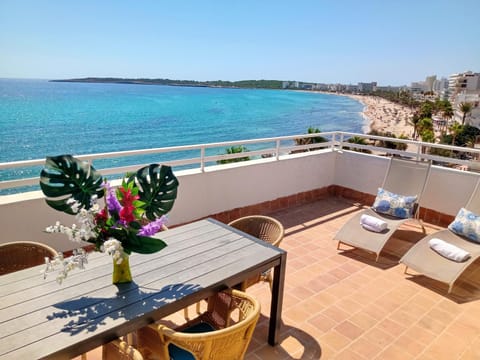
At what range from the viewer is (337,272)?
11.9 feet

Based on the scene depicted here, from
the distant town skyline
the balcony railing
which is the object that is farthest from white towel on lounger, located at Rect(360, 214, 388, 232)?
the distant town skyline

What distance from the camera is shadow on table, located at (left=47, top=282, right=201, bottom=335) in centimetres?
152

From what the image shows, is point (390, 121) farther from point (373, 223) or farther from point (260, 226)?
point (260, 226)

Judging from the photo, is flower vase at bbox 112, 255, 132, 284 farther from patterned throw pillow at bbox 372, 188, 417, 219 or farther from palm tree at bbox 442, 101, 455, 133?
palm tree at bbox 442, 101, 455, 133

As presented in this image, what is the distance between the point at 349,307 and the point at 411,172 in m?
2.61

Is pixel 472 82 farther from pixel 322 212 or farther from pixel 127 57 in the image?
pixel 322 212

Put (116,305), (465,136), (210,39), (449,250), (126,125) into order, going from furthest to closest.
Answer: (126,125) < (465,136) < (210,39) < (449,250) < (116,305)

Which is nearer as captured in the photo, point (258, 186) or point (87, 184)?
point (87, 184)

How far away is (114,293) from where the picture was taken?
5.70 feet

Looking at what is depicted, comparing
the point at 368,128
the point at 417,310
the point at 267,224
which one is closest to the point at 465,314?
the point at 417,310

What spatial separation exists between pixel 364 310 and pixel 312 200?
9.82 ft

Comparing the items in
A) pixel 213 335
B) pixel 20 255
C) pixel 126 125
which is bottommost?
pixel 126 125

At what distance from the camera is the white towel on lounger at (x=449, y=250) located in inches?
135

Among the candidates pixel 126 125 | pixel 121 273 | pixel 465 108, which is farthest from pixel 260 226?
pixel 465 108
